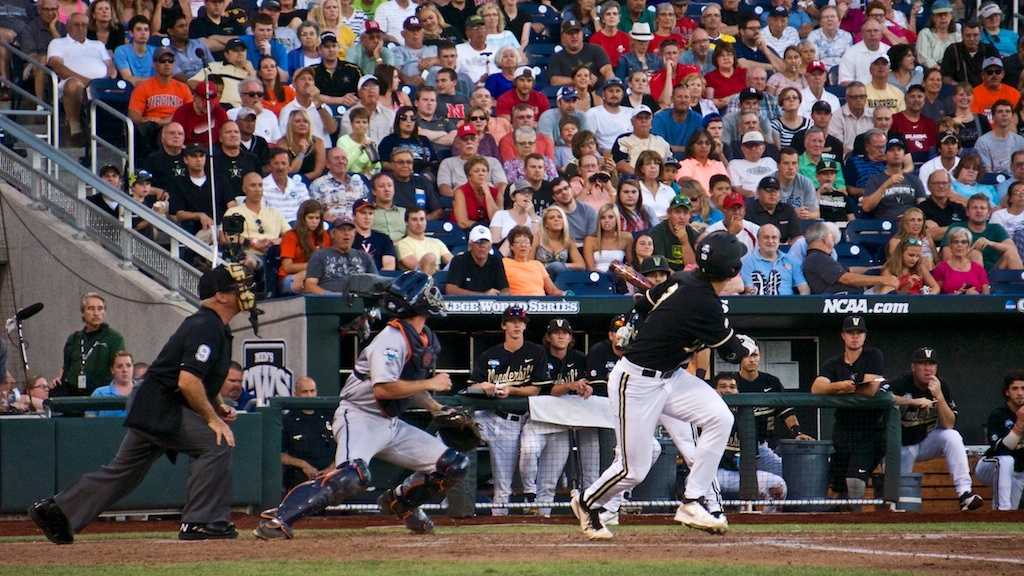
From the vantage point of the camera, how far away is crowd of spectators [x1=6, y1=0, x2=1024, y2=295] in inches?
522

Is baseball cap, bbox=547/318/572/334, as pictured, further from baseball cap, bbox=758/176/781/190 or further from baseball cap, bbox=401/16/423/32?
baseball cap, bbox=401/16/423/32

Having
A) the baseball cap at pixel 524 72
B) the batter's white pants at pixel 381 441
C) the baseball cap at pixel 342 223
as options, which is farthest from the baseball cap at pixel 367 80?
the batter's white pants at pixel 381 441

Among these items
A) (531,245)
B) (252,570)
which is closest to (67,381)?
(531,245)

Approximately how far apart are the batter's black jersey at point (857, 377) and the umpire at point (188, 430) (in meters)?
5.19

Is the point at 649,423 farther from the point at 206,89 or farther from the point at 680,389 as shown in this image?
the point at 206,89

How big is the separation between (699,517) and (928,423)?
14.4 ft

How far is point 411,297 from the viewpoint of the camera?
8.16 meters

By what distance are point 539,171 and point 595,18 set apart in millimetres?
4082

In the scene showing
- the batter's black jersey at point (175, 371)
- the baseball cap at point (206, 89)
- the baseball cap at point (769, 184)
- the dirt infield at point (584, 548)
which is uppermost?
the baseball cap at point (206, 89)

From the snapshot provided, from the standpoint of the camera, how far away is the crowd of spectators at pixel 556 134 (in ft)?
43.5

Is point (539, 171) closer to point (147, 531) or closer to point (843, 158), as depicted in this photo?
point (843, 158)

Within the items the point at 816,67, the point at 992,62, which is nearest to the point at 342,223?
the point at 816,67

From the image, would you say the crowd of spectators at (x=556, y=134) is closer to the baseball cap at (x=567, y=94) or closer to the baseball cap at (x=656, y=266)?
the baseball cap at (x=567, y=94)

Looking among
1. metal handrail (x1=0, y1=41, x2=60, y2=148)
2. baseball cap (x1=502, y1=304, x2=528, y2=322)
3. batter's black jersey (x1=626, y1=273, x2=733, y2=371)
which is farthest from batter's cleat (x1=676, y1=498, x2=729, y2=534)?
metal handrail (x1=0, y1=41, x2=60, y2=148)
